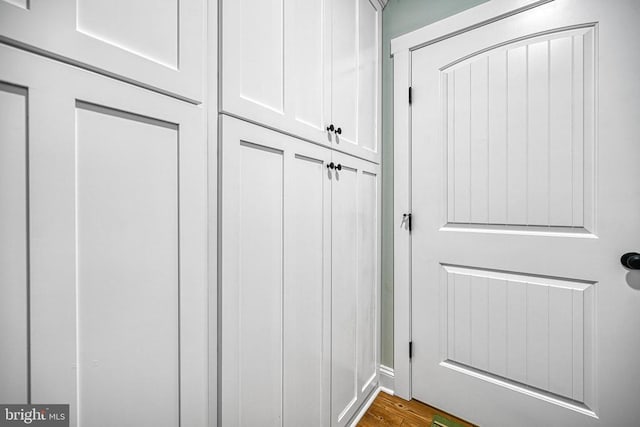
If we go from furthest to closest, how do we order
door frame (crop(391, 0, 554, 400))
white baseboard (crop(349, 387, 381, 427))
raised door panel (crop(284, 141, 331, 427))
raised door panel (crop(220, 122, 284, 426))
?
door frame (crop(391, 0, 554, 400)) < white baseboard (crop(349, 387, 381, 427)) < raised door panel (crop(284, 141, 331, 427)) < raised door panel (crop(220, 122, 284, 426))

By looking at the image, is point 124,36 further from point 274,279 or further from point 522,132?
point 522,132

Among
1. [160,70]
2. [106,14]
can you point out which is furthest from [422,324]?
[106,14]

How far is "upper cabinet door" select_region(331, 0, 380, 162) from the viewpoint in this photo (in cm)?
117

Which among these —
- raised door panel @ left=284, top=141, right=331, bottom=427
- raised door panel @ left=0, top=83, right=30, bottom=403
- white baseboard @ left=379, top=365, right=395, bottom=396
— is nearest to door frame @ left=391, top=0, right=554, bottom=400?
white baseboard @ left=379, top=365, right=395, bottom=396

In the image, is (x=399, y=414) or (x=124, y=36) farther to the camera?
(x=399, y=414)

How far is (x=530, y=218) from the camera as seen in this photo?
1.20m

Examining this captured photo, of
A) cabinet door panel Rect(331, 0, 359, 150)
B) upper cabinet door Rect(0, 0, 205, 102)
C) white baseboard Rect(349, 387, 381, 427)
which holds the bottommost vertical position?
white baseboard Rect(349, 387, 381, 427)

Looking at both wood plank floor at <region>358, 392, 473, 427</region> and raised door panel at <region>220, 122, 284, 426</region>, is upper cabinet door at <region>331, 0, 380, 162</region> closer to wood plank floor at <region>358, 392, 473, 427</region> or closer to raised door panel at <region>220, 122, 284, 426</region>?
raised door panel at <region>220, 122, 284, 426</region>

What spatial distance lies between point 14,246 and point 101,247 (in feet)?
0.35

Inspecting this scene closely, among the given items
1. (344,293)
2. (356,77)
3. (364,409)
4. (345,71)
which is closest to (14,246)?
(344,293)

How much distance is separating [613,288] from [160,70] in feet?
5.46

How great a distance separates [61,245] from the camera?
45cm

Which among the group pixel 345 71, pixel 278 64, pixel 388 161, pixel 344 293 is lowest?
pixel 344 293

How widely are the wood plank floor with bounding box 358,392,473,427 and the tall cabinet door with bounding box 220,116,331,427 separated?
0.41m
